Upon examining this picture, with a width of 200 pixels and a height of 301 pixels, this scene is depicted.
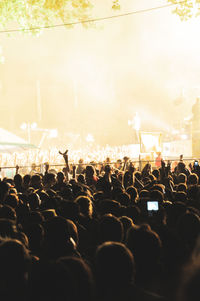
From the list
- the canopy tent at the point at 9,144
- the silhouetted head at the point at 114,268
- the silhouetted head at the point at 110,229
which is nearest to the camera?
the silhouetted head at the point at 114,268

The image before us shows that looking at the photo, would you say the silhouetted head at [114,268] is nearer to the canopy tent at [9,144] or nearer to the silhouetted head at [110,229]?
the silhouetted head at [110,229]

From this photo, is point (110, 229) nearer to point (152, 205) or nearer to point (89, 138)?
point (152, 205)

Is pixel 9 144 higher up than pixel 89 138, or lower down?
lower down

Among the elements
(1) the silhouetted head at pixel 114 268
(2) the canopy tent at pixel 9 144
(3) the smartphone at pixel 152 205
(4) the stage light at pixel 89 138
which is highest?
(4) the stage light at pixel 89 138

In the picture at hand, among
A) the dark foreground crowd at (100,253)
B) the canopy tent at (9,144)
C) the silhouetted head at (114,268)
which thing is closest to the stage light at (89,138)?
the canopy tent at (9,144)

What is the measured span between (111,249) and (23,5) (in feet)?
50.5

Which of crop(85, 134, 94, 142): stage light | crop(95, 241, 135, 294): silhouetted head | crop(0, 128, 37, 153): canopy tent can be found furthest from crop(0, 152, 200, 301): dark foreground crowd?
crop(85, 134, 94, 142): stage light

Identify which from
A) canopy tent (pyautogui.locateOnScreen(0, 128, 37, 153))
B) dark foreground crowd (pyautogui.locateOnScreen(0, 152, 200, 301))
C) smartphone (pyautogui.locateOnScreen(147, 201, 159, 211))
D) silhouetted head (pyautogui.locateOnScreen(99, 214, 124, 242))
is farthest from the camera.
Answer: canopy tent (pyautogui.locateOnScreen(0, 128, 37, 153))

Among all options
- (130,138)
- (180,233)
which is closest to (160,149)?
(180,233)

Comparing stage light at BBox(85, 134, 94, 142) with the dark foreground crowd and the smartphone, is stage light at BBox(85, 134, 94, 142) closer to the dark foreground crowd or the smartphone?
the smartphone

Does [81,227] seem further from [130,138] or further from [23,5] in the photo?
[130,138]

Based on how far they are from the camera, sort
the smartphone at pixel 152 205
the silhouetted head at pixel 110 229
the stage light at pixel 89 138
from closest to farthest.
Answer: the silhouetted head at pixel 110 229 → the smartphone at pixel 152 205 → the stage light at pixel 89 138

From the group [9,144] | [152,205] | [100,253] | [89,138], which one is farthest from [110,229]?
[89,138]

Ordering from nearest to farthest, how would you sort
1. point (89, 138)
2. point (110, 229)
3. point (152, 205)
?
point (110, 229) → point (152, 205) → point (89, 138)
